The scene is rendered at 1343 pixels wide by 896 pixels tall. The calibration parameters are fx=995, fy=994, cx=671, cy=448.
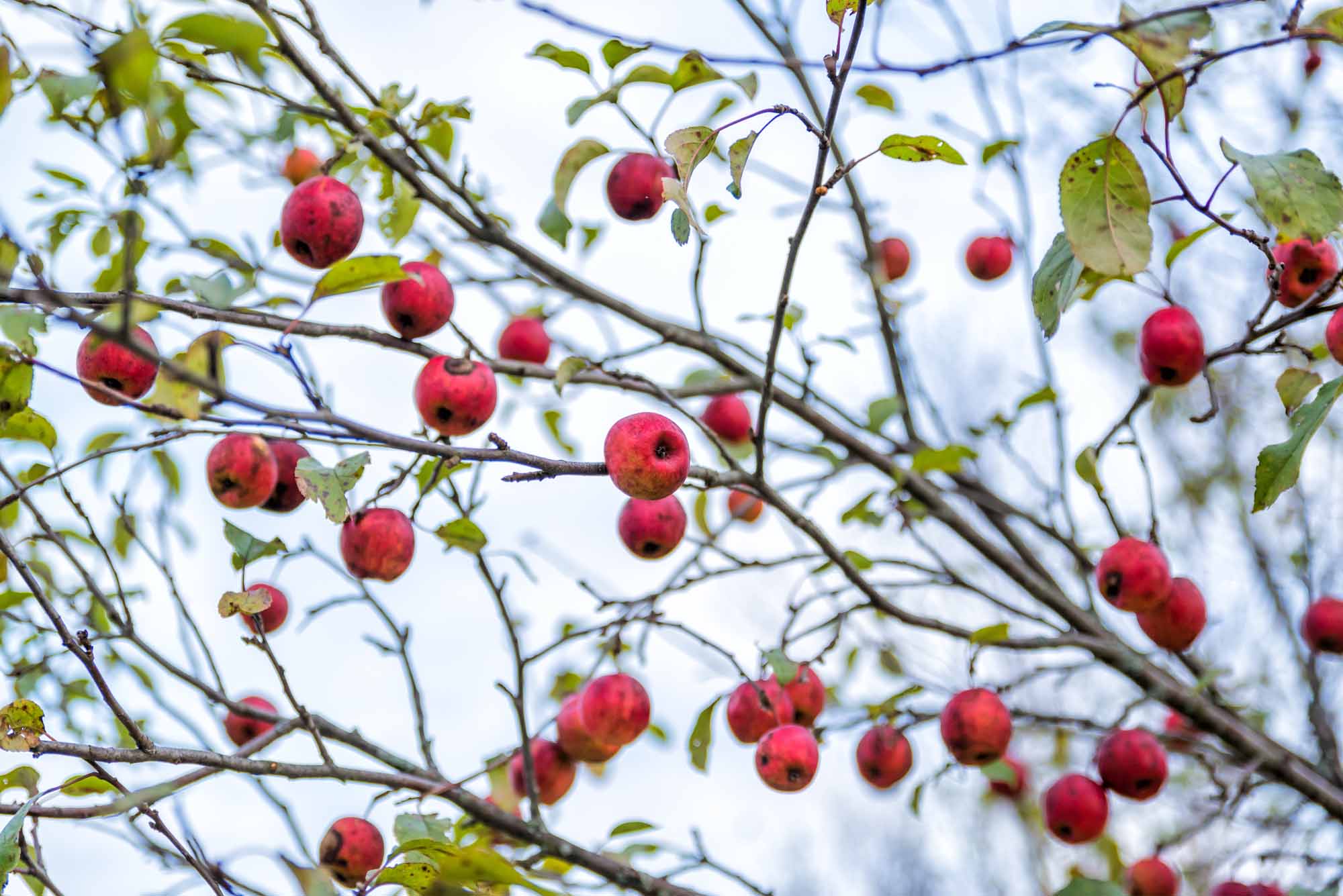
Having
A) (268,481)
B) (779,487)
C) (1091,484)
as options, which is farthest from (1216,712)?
(268,481)

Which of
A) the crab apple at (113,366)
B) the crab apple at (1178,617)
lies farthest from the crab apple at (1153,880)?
the crab apple at (113,366)

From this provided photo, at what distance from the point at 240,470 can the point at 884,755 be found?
1558mm

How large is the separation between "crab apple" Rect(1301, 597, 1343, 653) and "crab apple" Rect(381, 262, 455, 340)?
8.63 feet

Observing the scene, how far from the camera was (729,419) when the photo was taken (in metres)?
2.92

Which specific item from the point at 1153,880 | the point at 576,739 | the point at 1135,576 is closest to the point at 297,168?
the point at 576,739

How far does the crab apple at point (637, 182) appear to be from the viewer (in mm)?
2293

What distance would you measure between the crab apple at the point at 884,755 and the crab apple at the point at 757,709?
255 mm

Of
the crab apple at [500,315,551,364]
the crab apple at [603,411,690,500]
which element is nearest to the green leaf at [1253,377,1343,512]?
the crab apple at [603,411,690,500]

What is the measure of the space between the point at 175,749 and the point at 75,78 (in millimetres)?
920

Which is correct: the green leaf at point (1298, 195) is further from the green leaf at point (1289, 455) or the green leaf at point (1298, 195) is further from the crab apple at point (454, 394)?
the crab apple at point (454, 394)

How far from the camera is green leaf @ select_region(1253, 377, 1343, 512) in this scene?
144 centimetres

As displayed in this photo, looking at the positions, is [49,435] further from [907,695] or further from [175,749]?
[907,695]

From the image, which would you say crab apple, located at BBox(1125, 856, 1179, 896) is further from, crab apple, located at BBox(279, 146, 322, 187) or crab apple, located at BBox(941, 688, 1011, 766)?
crab apple, located at BBox(279, 146, 322, 187)

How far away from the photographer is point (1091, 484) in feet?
7.04
